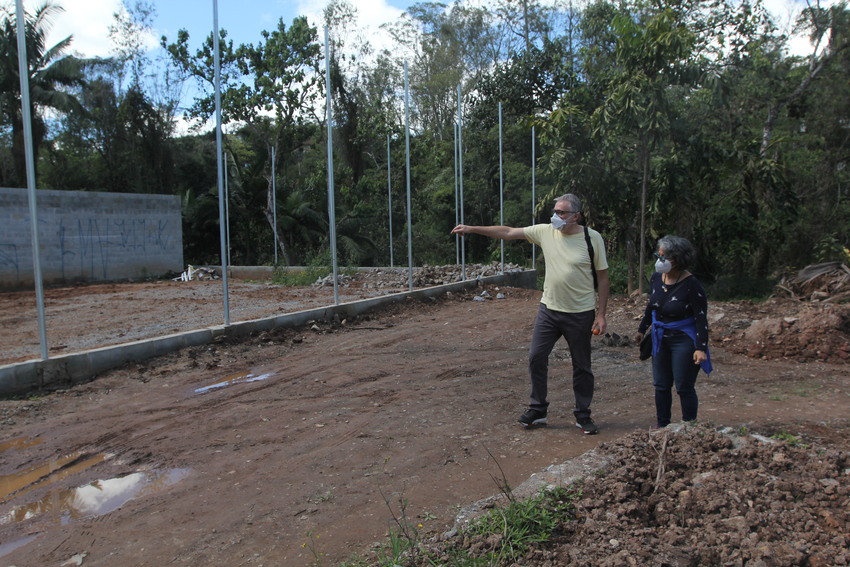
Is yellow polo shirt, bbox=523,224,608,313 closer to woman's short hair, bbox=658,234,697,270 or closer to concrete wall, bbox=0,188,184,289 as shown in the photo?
woman's short hair, bbox=658,234,697,270

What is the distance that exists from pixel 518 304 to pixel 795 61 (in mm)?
14393

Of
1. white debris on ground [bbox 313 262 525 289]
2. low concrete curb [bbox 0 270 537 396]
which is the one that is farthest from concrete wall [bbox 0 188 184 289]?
low concrete curb [bbox 0 270 537 396]

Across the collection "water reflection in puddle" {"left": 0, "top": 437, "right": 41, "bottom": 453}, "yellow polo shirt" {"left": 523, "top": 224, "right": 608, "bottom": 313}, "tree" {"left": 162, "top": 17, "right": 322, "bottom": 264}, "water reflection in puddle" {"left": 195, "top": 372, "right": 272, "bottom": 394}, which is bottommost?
"water reflection in puddle" {"left": 0, "top": 437, "right": 41, "bottom": 453}

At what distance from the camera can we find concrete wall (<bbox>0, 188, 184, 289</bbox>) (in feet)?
55.5

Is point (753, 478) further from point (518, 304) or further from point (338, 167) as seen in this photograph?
point (338, 167)

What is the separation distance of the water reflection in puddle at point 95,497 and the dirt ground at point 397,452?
0.02 m

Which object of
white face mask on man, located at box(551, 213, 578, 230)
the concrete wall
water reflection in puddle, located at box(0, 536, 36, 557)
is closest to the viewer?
water reflection in puddle, located at box(0, 536, 36, 557)

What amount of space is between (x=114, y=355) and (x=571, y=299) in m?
5.29

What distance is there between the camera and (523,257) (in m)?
23.2

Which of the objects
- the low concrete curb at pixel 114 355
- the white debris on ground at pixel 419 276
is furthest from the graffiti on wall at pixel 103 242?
the low concrete curb at pixel 114 355

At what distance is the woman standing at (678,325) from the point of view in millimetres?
4305

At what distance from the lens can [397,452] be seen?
442 centimetres

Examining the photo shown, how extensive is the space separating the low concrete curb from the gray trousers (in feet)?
16.1

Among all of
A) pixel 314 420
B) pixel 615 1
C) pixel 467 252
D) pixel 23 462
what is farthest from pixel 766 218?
pixel 23 462
